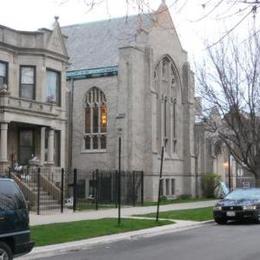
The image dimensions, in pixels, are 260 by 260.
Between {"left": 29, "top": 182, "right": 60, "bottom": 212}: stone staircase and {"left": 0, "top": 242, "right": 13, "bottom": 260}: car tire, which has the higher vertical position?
{"left": 29, "top": 182, "right": 60, "bottom": 212}: stone staircase

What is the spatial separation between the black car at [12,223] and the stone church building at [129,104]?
2780 cm

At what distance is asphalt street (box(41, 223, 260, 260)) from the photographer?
13.6 m

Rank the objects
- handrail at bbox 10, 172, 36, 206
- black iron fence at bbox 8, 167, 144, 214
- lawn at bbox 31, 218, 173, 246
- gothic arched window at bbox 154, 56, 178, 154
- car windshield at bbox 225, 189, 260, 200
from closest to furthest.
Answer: lawn at bbox 31, 218, 173, 246 < car windshield at bbox 225, 189, 260, 200 < handrail at bbox 10, 172, 36, 206 < black iron fence at bbox 8, 167, 144, 214 < gothic arched window at bbox 154, 56, 178, 154

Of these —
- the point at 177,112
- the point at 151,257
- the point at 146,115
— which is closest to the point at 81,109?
the point at 146,115

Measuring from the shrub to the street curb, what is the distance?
23181mm

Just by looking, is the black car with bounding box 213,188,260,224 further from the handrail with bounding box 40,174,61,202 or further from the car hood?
the handrail with bounding box 40,174,61,202

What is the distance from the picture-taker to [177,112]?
1804 inches

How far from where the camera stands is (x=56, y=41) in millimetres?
33781

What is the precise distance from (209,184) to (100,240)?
3058 centimetres

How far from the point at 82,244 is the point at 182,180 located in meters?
29.8

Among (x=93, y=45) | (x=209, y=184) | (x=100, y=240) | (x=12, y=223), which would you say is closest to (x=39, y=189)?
(x=100, y=240)

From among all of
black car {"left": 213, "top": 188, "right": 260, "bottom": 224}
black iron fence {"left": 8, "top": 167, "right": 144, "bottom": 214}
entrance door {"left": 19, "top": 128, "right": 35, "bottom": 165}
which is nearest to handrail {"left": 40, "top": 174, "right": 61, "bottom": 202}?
black iron fence {"left": 8, "top": 167, "right": 144, "bottom": 214}

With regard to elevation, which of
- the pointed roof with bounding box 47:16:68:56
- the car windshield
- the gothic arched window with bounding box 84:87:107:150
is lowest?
the car windshield

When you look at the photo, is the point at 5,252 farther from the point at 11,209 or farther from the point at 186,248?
the point at 186,248
